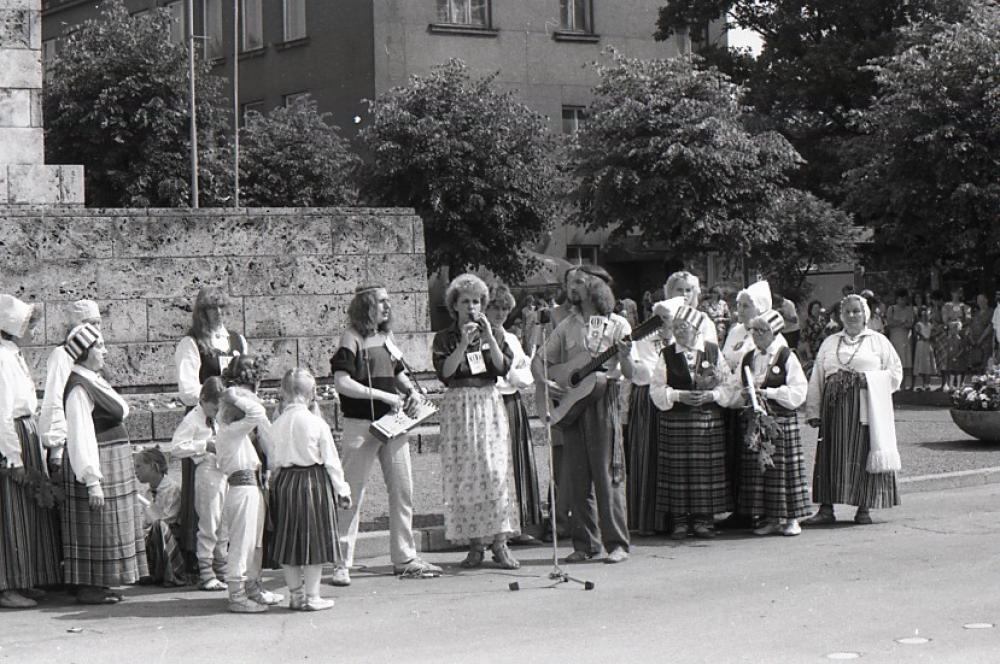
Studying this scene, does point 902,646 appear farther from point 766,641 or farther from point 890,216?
point 890,216

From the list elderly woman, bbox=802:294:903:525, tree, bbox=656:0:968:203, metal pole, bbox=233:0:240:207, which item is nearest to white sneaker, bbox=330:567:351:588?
elderly woman, bbox=802:294:903:525

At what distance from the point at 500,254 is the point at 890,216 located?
924cm

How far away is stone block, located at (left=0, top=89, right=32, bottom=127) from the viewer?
15773 mm

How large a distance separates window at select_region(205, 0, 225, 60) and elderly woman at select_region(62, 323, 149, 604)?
37.7 m

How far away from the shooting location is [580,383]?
35.1ft

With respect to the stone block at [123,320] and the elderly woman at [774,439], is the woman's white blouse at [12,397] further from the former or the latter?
the stone block at [123,320]

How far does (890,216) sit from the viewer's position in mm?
29828

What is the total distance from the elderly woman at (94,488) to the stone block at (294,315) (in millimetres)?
6166

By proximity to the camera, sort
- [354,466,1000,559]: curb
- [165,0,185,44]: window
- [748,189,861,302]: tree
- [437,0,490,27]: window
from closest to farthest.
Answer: [354,466,1000,559]: curb → [748,189,861,302]: tree → [437,0,490,27]: window → [165,0,185,44]: window

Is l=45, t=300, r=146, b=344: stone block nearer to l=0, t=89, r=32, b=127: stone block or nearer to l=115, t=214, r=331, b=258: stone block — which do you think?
l=115, t=214, r=331, b=258: stone block

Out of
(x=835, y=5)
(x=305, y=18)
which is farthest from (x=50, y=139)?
(x=835, y=5)

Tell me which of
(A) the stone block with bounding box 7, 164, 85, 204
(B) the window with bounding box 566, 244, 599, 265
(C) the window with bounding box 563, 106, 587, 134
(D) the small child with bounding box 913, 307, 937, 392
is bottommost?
(D) the small child with bounding box 913, 307, 937, 392

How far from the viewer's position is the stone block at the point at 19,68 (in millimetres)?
15805

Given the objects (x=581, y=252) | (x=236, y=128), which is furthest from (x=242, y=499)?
(x=581, y=252)
